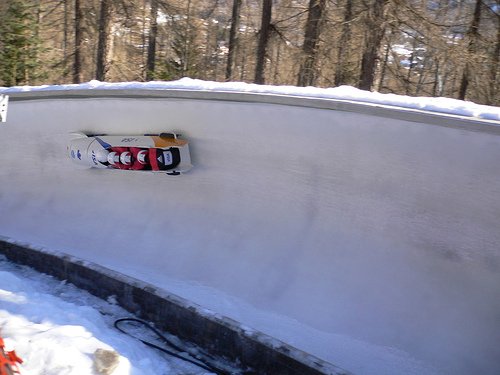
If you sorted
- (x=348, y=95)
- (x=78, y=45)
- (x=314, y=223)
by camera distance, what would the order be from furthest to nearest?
(x=78, y=45)
(x=314, y=223)
(x=348, y=95)

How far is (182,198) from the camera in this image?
14.0ft

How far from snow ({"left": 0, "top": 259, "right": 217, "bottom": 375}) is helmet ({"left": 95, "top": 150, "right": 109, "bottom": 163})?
1.27 meters

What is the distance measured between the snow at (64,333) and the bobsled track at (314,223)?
0.46 m

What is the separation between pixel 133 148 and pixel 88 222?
0.91 m

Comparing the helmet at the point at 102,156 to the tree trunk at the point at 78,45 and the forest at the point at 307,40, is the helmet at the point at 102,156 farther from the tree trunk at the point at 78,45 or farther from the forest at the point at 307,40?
the tree trunk at the point at 78,45

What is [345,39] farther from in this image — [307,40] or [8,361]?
[8,361]

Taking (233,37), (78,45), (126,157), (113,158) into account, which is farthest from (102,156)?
(233,37)

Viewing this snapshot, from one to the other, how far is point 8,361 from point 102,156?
252cm

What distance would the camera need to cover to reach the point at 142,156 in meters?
4.29

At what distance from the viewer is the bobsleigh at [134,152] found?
13.6ft

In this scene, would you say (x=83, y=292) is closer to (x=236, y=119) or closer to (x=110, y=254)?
(x=110, y=254)

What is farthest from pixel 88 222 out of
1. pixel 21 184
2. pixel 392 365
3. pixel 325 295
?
pixel 392 365

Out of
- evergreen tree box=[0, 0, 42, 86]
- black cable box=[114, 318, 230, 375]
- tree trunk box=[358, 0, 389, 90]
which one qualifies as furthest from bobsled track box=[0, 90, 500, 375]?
evergreen tree box=[0, 0, 42, 86]

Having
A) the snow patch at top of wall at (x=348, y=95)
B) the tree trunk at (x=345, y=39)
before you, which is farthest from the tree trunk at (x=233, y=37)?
the snow patch at top of wall at (x=348, y=95)
